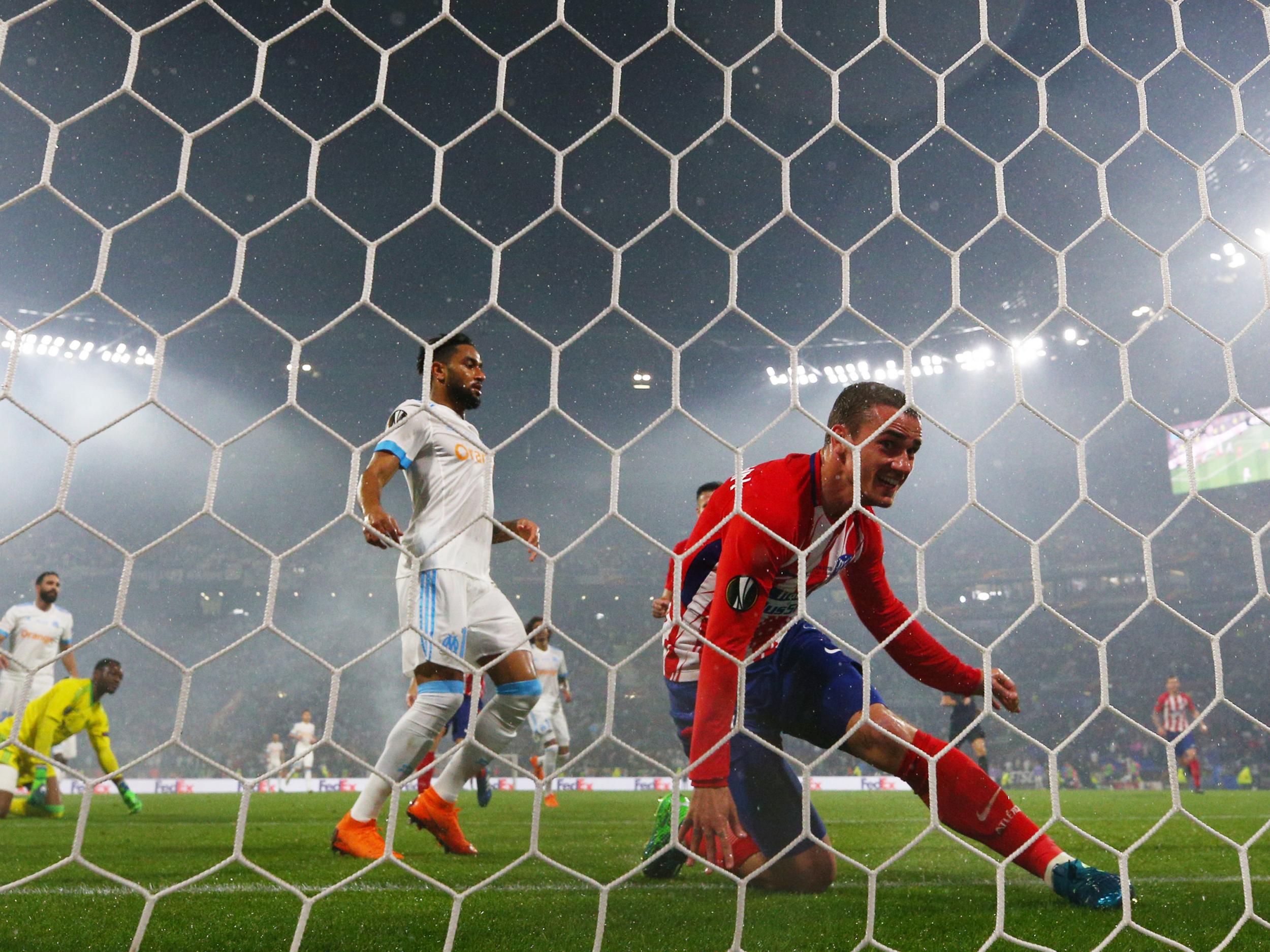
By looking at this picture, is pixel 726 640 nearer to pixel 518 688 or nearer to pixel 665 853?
pixel 665 853

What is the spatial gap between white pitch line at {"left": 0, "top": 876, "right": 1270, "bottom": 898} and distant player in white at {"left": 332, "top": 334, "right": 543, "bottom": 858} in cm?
26

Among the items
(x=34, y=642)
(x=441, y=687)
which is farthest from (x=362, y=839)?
(x=34, y=642)

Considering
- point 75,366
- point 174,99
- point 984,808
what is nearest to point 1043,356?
point 174,99

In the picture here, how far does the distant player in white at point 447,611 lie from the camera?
6.66ft

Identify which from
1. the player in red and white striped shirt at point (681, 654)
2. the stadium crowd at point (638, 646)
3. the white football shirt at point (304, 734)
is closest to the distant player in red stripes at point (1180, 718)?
the stadium crowd at point (638, 646)

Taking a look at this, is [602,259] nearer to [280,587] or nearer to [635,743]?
[635,743]

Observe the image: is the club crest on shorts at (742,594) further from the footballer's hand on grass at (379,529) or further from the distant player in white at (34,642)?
the distant player in white at (34,642)

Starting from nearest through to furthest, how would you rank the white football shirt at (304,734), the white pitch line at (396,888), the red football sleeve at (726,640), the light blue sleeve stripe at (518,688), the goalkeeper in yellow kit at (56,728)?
the red football sleeve at (726,640) < the white pitch line at (396,888) < the light blue sleeve stripe at (518,688) < the goalkeeper in yellow kit at (56,728) < the white football shirt at (304,734)

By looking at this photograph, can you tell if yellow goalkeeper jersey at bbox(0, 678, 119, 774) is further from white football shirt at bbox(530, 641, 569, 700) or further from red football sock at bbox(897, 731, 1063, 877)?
red football sock at bbox(897, 731, 1063, 877)

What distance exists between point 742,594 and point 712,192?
668 cm

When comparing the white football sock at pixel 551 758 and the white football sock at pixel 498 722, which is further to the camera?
the white football sock at pixel 551 758

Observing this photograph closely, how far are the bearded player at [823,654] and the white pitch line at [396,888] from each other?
117mm

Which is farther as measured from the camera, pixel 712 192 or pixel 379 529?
pixel 712 192

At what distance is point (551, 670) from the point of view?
6.37 meters
